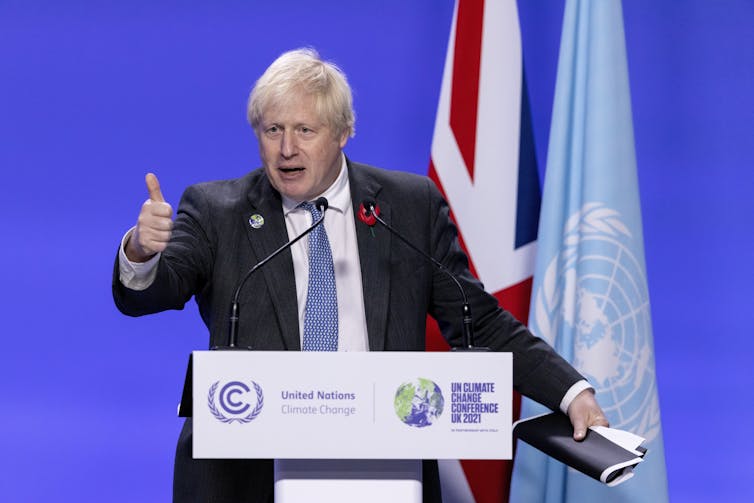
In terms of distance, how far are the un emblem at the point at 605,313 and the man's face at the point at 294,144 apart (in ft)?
3.60

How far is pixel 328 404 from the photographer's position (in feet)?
5.54

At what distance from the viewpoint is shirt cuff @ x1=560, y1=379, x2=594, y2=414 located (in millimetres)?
2164

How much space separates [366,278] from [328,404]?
2.11 ft

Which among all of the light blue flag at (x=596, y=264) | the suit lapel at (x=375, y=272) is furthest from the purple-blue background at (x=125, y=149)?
the suit lapel at (x=375, y=272)

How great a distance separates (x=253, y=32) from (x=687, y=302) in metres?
1.84

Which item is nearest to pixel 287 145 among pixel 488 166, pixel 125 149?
pixel 488 166

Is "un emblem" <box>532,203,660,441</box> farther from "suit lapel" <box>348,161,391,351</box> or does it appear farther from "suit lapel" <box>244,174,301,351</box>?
"suit lapel" <box>244,174,301,351</box>

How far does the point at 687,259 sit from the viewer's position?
3963 millimetres

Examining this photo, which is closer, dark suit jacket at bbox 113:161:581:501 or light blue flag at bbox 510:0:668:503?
dark suit jacket at bbox 113:161:581:501

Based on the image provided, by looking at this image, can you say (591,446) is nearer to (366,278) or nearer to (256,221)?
(366,278)

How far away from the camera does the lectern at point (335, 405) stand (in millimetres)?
1677

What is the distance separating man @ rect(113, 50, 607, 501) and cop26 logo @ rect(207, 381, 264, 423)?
464 millimetres

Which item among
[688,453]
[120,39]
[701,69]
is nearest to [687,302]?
[688,453]

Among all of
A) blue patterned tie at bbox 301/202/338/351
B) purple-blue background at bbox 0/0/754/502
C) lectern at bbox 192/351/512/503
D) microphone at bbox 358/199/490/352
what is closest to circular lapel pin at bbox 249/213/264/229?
blue patterned tie at bbox 301/202/338/351
